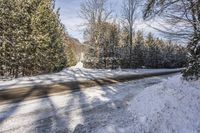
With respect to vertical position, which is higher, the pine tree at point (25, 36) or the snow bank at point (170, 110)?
the pine tree at point (25, 36)

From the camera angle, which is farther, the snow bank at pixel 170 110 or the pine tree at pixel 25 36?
the pine tree at pixel 25 36

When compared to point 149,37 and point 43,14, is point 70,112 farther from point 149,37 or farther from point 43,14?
point 149,37

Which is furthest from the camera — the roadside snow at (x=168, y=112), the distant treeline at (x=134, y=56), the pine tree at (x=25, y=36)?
the distant treeline at (x=134, y=56)

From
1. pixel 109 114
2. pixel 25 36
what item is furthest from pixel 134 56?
pixel 109 114

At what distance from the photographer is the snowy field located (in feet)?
22.3

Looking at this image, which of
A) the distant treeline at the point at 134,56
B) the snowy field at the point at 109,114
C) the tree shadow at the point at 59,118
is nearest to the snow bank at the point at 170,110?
the snowy field at the point at 109,114

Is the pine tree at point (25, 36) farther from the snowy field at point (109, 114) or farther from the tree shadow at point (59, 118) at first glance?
the snowy field at point (109, 114)

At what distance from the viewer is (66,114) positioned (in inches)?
320

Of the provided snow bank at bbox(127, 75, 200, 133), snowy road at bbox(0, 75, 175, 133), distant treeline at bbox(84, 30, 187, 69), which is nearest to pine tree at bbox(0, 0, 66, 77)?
snowy road at bbox(0, 75, 175, 133)

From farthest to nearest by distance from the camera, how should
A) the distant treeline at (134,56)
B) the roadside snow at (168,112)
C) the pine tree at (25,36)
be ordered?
the distant treeline at (134,56) → the pine tree at (25,36) → the roadside snow at (168,112)

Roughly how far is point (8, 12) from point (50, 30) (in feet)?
24.4

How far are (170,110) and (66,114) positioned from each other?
2.95 metres

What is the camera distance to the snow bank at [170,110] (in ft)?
22.3

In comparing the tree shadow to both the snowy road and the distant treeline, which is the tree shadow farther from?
the distant treeline
